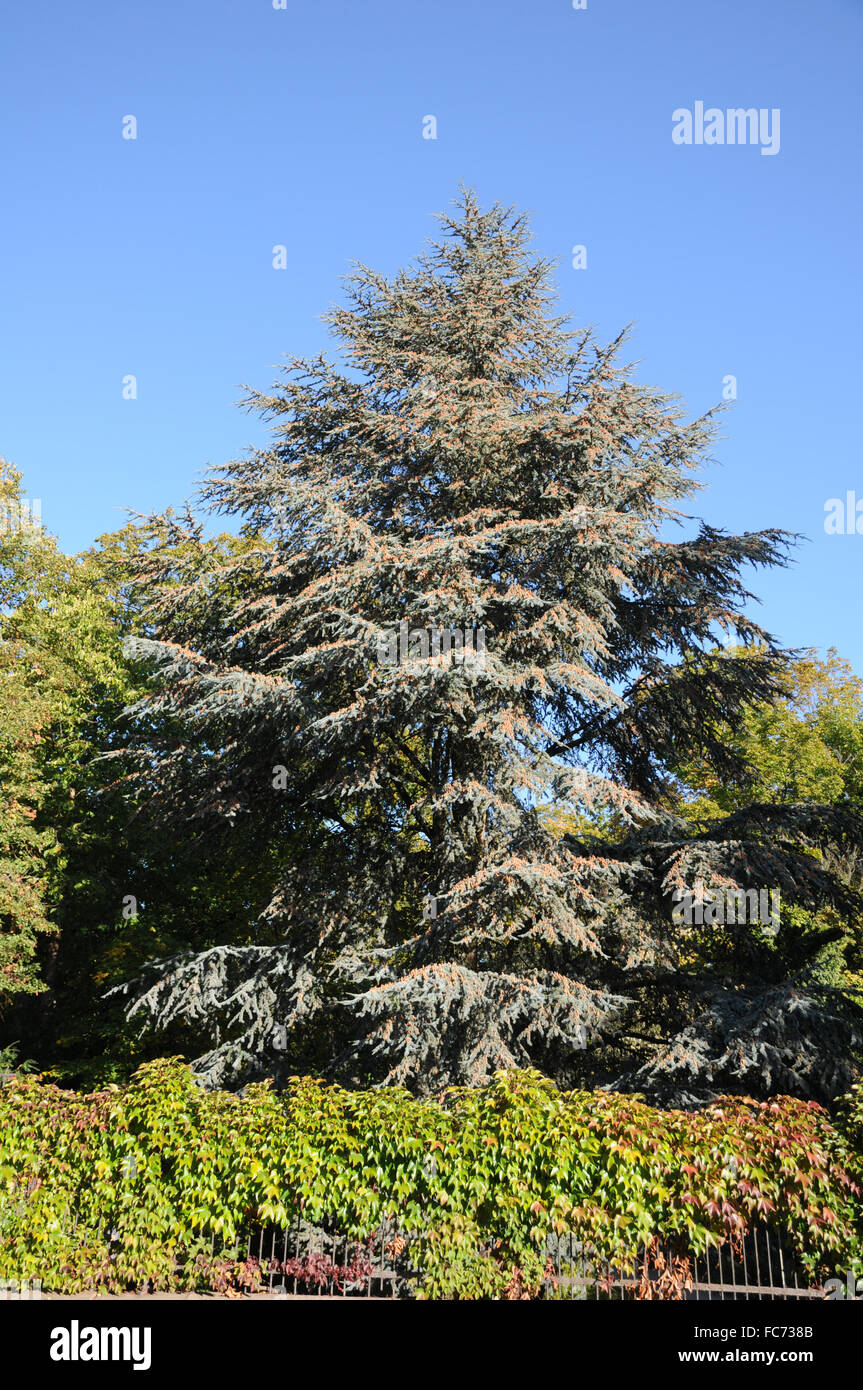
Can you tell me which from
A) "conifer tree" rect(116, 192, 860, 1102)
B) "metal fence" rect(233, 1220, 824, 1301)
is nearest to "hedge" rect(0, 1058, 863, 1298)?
"metal fence" rect(233, 1220, 824, 1301)

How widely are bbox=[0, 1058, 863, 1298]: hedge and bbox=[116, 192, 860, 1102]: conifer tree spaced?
2232 millimetres

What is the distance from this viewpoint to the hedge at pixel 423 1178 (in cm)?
721

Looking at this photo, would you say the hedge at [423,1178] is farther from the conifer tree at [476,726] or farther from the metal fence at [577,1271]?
the conifer tree at [476,726]

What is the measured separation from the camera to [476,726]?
39.1 feet

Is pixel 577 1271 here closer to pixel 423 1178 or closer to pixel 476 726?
pixel 423 1178

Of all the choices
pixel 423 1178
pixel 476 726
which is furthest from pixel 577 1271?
pixel 476 726

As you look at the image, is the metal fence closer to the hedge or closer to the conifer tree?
the hedge

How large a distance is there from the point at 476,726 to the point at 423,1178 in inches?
219

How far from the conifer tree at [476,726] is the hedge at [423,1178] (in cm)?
223

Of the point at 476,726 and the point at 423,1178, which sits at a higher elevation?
the point at 476,726

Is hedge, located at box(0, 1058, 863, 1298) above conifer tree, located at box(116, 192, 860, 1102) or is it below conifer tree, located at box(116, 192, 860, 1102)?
below

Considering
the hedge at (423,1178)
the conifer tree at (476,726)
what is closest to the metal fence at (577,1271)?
the hedge at (423,1178)

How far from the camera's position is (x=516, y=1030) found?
12125 millimetres

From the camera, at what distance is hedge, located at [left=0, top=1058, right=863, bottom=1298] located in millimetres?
7215
